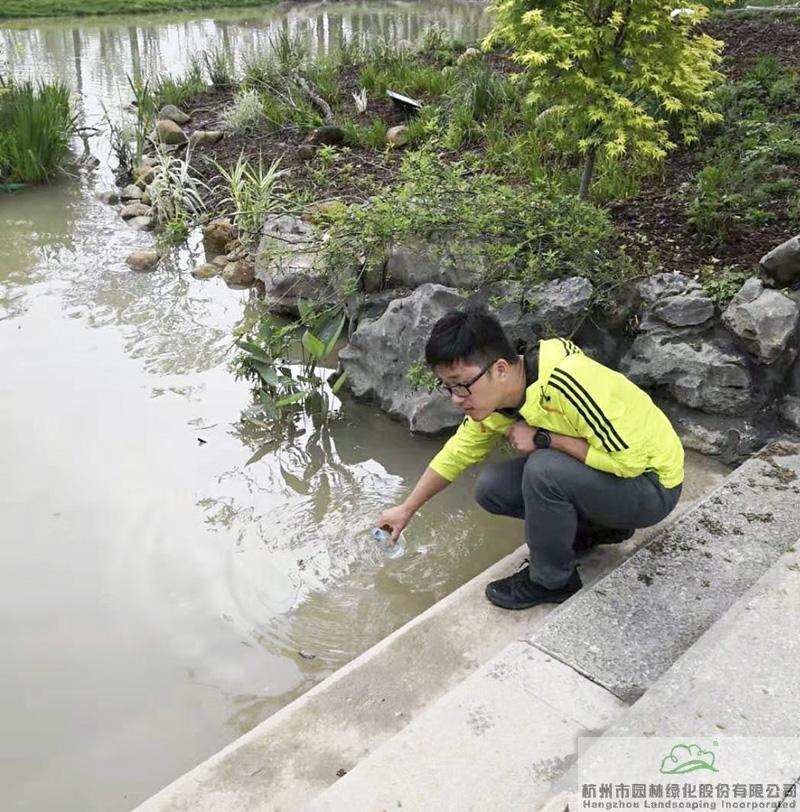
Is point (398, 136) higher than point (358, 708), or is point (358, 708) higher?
point (398, 136)

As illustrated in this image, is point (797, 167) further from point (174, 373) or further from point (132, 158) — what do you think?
point (132, 158)

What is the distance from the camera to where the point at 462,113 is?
22.8ft

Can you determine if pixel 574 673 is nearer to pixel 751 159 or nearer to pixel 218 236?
pixel 751 159

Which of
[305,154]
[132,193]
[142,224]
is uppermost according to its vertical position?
[305,154]

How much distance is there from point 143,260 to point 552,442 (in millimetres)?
4392

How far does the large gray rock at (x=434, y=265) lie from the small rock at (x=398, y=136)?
3135 millimetres

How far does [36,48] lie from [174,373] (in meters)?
11.7

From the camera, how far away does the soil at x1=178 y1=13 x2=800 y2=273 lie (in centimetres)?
424

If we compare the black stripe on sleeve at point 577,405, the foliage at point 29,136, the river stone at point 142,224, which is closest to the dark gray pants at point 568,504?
Result: the black stripe on sleeve at point 577,405

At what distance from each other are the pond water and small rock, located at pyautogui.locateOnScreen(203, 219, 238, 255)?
2.68ft

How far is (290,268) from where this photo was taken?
4.91 meters

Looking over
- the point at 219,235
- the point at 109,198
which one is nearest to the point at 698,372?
the point at 219,235

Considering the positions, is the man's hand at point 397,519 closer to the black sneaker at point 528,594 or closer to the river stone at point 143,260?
the black sneaker at point 528,594

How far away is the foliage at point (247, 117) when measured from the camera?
810cm
